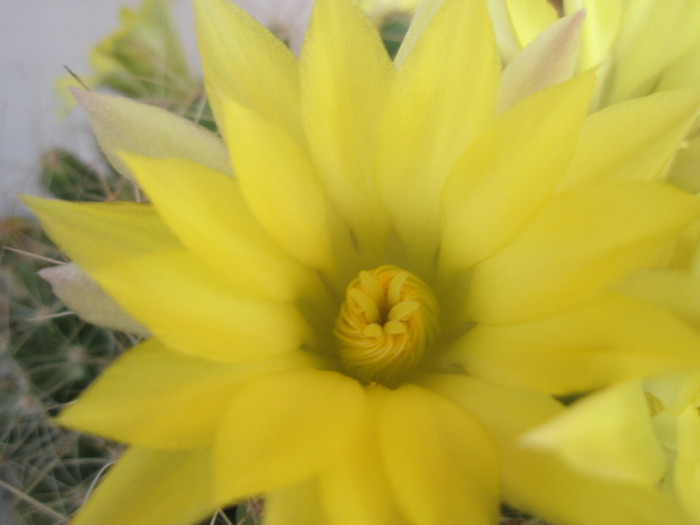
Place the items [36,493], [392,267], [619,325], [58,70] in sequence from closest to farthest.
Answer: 1. [619,325]
2. [392,267]
3. [36,493]
4. [58,70]

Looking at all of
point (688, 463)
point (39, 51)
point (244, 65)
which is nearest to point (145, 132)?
point (244, 65)

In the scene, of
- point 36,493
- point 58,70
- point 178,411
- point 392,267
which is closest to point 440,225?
point 392,267

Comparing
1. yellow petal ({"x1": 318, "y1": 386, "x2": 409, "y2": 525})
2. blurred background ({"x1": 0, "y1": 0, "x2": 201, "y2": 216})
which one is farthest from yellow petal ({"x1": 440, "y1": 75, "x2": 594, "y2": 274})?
blurred background ({"x1": 0, "y1": 0, "x2": 201, "y2": 216})

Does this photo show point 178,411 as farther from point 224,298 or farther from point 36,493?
point 36,493

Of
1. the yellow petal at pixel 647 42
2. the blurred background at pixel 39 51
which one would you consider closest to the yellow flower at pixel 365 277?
the yellow petal at pixel 647 42

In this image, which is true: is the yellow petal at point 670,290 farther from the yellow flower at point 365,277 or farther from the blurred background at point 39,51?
the blurred background at point 39,51
